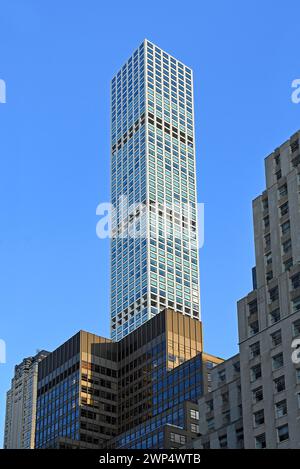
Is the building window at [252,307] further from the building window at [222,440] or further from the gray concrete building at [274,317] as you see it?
the building window at [222,440]

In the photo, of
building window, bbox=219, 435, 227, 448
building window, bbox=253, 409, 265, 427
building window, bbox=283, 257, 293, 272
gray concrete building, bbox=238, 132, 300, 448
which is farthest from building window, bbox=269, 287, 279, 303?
building window, bbox=219, 435, 227, 448

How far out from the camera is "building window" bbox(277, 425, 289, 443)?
10750 cm

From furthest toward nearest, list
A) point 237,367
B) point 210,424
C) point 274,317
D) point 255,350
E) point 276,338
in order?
point 210,424 → point 237,367 → point 255,350 → point 274,317 → point 276,338

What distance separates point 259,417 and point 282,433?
6477 mm

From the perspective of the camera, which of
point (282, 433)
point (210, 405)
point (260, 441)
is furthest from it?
point (210, 405)

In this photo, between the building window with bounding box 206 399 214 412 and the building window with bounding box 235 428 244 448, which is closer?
the building window with bounding box 235 428 244 448

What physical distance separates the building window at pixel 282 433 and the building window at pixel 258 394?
6960mm

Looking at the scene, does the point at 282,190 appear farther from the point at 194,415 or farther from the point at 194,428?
the point at 194,415

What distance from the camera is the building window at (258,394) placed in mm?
115375

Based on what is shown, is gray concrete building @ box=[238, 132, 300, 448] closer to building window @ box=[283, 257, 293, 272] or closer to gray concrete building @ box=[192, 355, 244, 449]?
building window @ box=[283, 257, 293, 272]

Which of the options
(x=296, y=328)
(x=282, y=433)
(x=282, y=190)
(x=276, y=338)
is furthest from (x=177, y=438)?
(x=282, y=433)

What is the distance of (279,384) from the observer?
112062mm

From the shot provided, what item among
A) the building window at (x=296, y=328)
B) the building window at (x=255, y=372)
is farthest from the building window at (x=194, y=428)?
the building window at (x=296, y=328)

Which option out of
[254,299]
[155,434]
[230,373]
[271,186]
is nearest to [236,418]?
[230,373]
